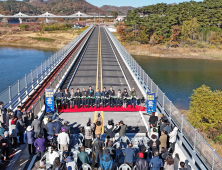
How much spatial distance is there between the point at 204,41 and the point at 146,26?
21129 mm

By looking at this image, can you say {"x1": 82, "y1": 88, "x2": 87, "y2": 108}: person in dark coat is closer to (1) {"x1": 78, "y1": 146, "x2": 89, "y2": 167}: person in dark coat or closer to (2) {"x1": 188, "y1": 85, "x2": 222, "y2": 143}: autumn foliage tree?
(1) {"x1": 78, "y1": 146, "x2": 89, "y2": 167}: person in dark coat

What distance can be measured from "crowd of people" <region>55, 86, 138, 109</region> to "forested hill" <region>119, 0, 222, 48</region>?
71.5 m

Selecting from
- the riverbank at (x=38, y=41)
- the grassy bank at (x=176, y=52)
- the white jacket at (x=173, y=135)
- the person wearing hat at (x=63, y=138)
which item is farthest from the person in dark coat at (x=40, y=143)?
the riverbank at (x=38, y=41)

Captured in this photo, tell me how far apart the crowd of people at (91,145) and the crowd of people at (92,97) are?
14.9 feet

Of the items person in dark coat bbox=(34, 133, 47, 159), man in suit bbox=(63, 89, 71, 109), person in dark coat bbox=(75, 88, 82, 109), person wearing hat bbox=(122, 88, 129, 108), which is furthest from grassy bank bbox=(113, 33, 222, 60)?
person in dark coat bbox=(34, 133, 47, 159)

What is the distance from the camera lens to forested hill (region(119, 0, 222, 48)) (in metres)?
87.0

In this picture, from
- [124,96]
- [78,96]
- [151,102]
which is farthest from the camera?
[124,96]

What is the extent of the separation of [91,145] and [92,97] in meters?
6.49

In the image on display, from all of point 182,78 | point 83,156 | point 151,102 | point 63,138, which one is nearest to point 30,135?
point 63,138

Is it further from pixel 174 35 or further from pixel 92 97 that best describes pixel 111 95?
pixel 174 35

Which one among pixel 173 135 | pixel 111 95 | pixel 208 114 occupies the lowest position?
pixel 208 114

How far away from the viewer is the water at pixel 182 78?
38281mm

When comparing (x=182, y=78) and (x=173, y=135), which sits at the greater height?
(x=173, y=135)

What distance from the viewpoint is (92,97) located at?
667 inches
